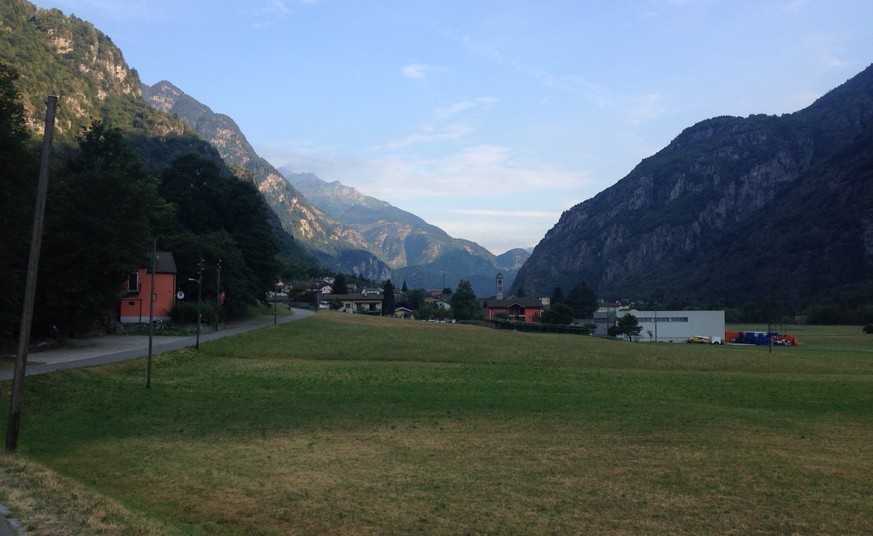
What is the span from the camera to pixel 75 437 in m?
21.2

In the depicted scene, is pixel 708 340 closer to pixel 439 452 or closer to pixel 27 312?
pixel 439 452

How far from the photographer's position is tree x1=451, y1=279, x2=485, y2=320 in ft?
500

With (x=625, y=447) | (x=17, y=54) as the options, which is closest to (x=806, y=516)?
(x=625, y=447)

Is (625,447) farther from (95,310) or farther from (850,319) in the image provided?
(850,319)

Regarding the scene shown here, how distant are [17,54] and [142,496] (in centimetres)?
23022

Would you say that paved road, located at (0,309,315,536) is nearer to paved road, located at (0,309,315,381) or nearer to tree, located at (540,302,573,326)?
paved road, located at (0,309,315,381)

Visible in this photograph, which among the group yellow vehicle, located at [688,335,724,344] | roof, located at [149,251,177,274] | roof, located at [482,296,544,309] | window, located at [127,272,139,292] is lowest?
yellow vehicle, located at [688,335,724,344]

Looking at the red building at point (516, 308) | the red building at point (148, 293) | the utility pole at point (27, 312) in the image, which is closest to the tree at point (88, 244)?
the red building at point (148, 293)

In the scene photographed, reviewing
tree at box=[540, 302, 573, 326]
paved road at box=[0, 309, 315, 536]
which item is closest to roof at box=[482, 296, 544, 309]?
tree at box=[540, 302, 573, 326]

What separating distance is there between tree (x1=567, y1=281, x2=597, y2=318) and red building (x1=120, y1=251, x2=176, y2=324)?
122m

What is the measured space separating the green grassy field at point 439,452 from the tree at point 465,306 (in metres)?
108

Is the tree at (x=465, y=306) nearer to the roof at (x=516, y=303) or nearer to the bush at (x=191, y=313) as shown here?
the roof at (x=516, y=303)

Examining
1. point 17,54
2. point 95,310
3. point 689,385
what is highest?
point 17,54

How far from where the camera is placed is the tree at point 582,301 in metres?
178
